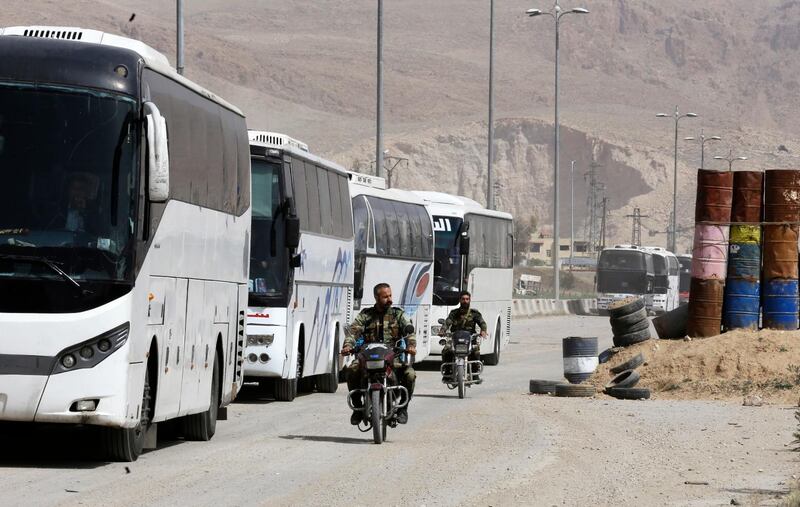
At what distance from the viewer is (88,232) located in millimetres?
A: 12695

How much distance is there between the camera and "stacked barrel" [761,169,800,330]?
26.8m

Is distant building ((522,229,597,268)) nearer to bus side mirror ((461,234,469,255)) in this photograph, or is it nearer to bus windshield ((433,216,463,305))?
bus windshield ((433,216,463,305))

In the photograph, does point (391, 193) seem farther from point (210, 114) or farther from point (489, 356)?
point (210, 114)

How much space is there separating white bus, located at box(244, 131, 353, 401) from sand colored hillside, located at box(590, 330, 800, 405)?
4.93m

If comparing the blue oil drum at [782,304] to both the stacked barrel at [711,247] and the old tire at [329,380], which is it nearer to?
the stacked barrel at [711,247]

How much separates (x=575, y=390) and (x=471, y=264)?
1093cm

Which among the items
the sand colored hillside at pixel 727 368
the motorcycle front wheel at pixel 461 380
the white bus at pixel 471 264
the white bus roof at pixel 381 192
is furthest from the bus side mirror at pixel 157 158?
the white bus at pixel 471 264

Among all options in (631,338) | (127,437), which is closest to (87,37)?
(127,437)

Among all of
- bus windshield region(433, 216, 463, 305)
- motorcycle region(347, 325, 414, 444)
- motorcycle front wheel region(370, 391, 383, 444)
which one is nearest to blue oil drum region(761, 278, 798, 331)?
bus windshield region(433, 216, 463, 305)

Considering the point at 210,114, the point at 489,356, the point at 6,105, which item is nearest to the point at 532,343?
the point at 489,356

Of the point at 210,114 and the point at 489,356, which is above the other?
the point at 210,114

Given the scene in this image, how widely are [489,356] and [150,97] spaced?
2369 centimetres

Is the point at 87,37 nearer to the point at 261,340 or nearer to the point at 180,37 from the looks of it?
the point at 261,340

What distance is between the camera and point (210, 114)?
16.0 m
